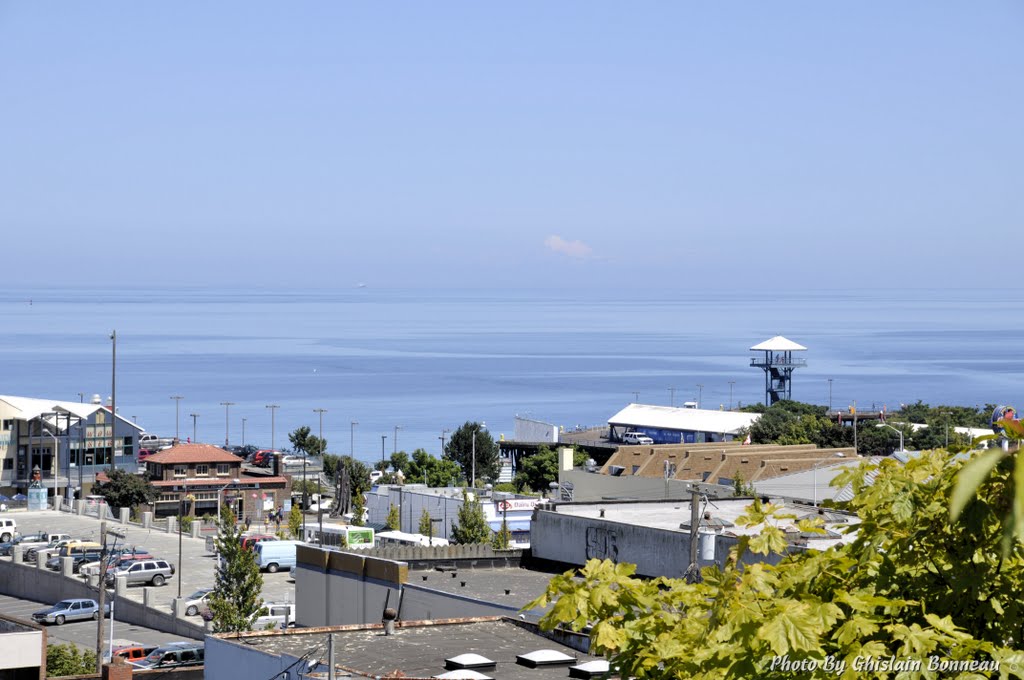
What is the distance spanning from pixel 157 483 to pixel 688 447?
27.3m

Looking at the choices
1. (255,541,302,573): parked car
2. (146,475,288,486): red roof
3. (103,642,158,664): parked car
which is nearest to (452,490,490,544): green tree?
(255,541,302,573): parked car

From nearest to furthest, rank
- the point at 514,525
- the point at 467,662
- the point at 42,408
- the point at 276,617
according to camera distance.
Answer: the point at 467,662, the point at 276,617, the point at 514,525, the point at 42,408

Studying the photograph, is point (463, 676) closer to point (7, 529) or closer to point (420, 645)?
point (420, 645)

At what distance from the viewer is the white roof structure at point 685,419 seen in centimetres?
10650

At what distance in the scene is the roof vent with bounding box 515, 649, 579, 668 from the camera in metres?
19.3

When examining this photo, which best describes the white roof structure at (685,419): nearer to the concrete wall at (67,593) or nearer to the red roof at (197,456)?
the red roof at (197,456)

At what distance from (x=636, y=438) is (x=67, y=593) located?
6525cm

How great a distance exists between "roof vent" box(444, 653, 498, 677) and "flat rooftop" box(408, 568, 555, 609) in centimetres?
673

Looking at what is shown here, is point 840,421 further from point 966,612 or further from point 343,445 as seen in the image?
point 966,612

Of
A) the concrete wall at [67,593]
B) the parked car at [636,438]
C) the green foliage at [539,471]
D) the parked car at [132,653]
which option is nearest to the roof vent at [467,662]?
the parked car at [132,653]

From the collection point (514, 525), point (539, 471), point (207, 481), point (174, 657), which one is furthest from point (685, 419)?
point (174, 657)

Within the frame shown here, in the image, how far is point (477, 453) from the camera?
322 feet

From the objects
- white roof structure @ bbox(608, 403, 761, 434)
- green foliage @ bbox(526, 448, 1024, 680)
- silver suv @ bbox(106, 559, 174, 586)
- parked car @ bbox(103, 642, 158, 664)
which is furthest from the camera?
white roof structure @ bbox(608, 403, 761, 434)

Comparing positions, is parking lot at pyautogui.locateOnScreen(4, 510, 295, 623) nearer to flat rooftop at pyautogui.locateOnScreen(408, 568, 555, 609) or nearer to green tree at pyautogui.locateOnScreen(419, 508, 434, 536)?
green tree at pyautogui.locateOnScreen(419, 508, 434, 536)
